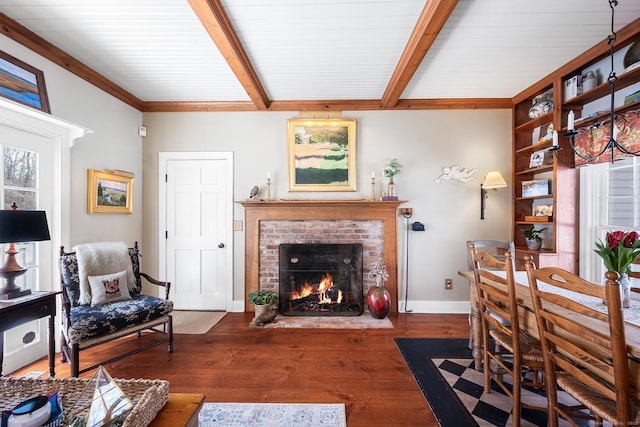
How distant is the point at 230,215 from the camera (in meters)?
3.44

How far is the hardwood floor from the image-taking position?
5.90 ft

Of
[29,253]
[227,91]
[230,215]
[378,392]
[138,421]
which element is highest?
[227,91]

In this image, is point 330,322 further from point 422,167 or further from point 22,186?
point 22,186

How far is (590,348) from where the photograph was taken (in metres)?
1.14

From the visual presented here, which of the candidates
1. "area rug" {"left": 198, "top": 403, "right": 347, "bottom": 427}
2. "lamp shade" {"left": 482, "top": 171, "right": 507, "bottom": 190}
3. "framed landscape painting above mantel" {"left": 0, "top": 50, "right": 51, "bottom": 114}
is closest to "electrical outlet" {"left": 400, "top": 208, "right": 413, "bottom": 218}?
"lamp shade" {"left": 482, "top": 171, "right": 507, "bottom": 190}

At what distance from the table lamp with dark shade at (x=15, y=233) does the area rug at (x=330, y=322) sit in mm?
1919

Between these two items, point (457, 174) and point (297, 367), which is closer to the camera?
point (297, 367)

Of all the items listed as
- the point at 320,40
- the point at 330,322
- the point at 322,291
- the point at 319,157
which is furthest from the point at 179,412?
the point at 319,157

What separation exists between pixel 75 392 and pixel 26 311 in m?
1.10

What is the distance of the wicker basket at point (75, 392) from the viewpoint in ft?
3.31

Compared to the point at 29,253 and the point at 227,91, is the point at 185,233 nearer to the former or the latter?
the point at 29,253

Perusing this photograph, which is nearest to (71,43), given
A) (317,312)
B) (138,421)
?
(138,421)

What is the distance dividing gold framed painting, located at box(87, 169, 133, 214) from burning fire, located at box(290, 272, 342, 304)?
7.33 ft

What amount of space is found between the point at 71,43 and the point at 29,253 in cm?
178
